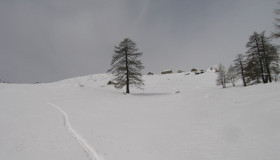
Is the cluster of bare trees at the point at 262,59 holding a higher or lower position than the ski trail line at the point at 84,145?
higher

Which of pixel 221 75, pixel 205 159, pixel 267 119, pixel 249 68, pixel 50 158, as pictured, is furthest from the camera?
pixel 221 75

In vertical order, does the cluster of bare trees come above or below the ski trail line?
above

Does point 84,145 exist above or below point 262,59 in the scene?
below

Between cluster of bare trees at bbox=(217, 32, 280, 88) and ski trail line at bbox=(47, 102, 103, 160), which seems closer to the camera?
ski trail line at bbox=(47, 102, 103, 160)

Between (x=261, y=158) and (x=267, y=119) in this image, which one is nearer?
(x=261, y=158)

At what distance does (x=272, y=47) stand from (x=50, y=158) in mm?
28234

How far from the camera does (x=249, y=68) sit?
21109mm

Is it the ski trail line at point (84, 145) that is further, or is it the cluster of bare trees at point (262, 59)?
the cluster of bare trees at point (262, 59)

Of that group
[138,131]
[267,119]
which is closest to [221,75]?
[267,119]

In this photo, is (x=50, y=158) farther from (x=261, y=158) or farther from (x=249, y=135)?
(x=249, y=135)

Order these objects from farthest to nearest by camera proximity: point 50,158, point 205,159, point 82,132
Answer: point 82,132 → point 50,158 → point 205,159

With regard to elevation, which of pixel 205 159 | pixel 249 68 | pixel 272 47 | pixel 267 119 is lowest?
pixel 205 159

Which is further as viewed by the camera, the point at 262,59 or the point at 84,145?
the point at 262,59

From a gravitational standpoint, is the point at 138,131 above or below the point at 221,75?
below
